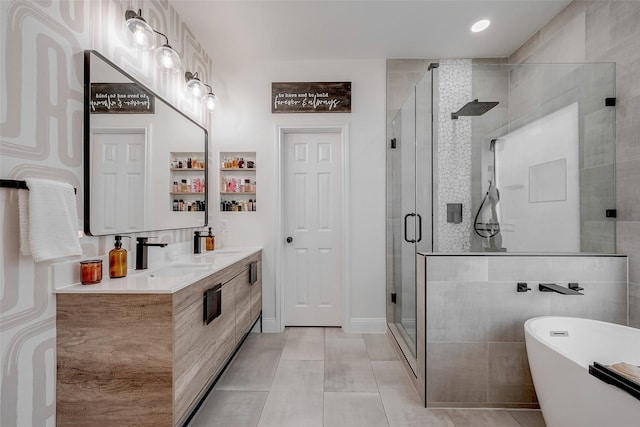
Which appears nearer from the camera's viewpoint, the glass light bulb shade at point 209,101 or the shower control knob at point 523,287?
the shower control knob at point 523,287

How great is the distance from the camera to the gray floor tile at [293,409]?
1827 millimetres

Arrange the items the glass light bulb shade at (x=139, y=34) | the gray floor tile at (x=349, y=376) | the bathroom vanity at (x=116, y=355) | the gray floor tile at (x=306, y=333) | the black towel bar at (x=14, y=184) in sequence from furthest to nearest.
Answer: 1. the gray floor tile at (x=306, y=333)
2. the gray floor tile at (x=349, y=376)
3. the glass light bulb shade at (x=139, y=34)
4. the bathroom vanity at (x=116, y=355)
5. the black towel bar at (x=14, y=184)

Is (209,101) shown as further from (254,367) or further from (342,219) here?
(254,367)

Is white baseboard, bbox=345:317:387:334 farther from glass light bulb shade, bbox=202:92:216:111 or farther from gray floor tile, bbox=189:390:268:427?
glass light bulb shade, bbox=202:92:216:111

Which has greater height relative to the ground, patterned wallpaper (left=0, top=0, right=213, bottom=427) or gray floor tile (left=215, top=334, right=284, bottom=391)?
patterned wallpaper (left=0, top=0, right=213, bottom=427)

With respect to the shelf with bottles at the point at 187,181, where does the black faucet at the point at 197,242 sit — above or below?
below

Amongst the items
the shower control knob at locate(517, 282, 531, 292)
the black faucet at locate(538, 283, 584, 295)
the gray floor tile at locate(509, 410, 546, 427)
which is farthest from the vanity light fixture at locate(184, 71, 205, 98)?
the gray floor tile at locate(509, 410, 546, 427)

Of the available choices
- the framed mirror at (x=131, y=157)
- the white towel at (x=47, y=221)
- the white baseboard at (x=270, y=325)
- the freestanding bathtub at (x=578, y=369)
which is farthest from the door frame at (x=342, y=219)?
the white towel at (x=47, y=221)

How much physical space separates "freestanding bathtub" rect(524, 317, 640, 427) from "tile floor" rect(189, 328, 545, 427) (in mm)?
455

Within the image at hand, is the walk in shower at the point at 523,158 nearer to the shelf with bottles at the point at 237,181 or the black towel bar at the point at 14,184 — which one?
the shelf with bottles at the point at 237,181

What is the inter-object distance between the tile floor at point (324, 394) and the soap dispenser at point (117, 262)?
990 millimetres

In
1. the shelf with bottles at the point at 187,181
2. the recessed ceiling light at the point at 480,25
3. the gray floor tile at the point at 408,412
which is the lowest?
the gray floor tile at the point at 408,412

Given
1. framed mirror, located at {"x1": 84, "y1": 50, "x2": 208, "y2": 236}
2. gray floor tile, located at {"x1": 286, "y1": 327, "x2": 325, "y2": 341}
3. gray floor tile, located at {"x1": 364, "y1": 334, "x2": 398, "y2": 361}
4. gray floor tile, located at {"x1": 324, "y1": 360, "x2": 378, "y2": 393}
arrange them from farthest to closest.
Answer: gray floor tile, located at {"x1": 286, "y1": 327, "x2": 325, "y2": 341} < gray floor tile, located at {"x1": 364, "y1": 334, "x2": 398, "y2": 361} < gray floor tile, located at {"x1": 324, "y1": 360, "x2": 378, "y2": 393} < framed mirror, located at {"x1": 84, "y1": 50, "x2": 208, "y2": 236}

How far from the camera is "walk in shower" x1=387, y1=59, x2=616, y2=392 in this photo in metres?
2.04
